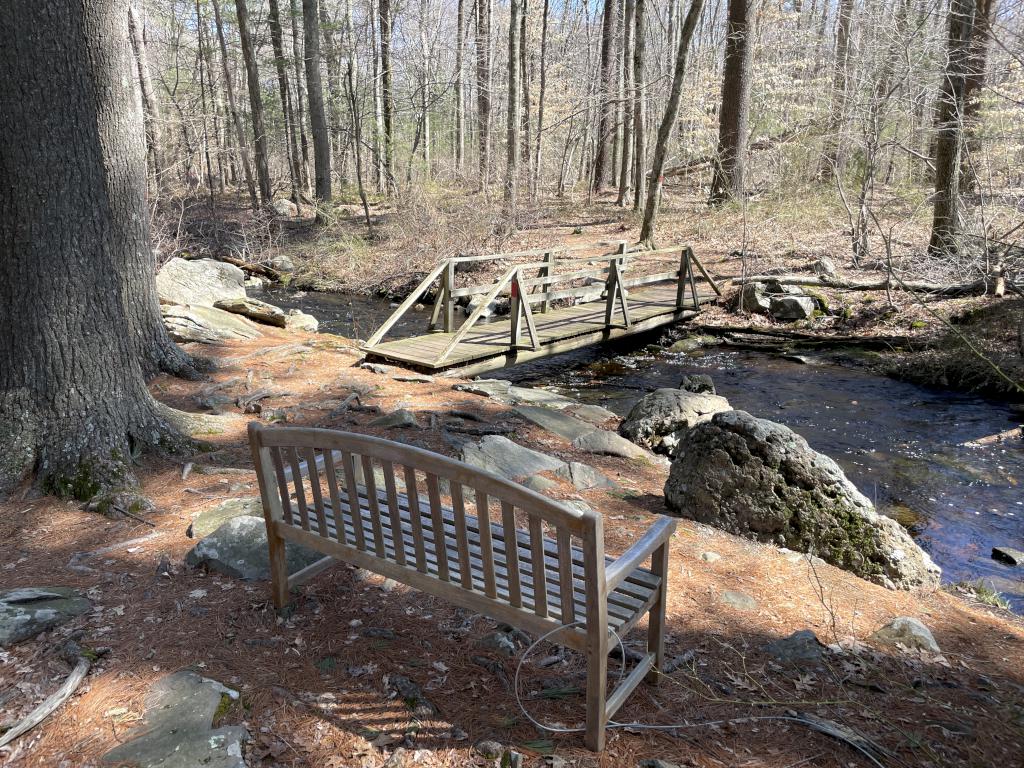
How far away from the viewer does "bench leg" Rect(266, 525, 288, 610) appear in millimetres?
3234

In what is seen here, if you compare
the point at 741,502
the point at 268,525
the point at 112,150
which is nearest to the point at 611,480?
the point at 741,502

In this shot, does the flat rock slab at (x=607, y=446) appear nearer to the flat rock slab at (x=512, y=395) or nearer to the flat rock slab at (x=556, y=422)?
the flat rock slab at (x=556, y=422)

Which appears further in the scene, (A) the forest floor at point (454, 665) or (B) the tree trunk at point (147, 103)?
(B) the tree trunk at point (147, 103)

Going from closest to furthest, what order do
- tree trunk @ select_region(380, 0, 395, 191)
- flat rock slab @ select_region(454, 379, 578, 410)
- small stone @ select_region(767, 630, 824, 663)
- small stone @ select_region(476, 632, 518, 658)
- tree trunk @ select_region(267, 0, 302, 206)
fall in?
1. small stone @ select_region(476, 632, 518, 658)
2. small stone @ select_region(767, 630, 824, 663)
3. flat rock slab @ select_region(454, 379, 578, 410)
4. tree trunk @ select_region(380, 0, 395, 191)
5. tree trunk @ select_region(267, 0, 302, 206)

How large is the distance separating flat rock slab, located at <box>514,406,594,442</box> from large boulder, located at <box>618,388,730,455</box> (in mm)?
554

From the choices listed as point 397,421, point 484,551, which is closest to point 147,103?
point 397,421

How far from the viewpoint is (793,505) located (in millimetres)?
4570

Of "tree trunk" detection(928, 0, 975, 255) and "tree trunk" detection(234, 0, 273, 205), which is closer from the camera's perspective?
"tree trunk" detection(928, 0, 975, 255)

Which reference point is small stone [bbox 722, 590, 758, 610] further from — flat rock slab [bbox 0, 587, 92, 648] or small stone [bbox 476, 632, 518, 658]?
flat rock slab [bbox 0, 587, 92, 648]

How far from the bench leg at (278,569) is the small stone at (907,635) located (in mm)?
2883

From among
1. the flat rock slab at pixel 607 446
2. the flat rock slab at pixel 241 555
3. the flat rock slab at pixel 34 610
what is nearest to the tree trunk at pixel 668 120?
the flat rock slab at pixel 607 446

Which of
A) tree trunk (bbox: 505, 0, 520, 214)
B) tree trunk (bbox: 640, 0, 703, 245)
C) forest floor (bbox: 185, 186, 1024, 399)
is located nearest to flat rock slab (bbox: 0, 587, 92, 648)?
forest floor (bbox: 185, 186, 1024, 399)

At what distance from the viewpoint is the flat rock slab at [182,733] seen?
7.66 feet

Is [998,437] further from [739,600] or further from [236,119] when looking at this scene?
[236,119]
